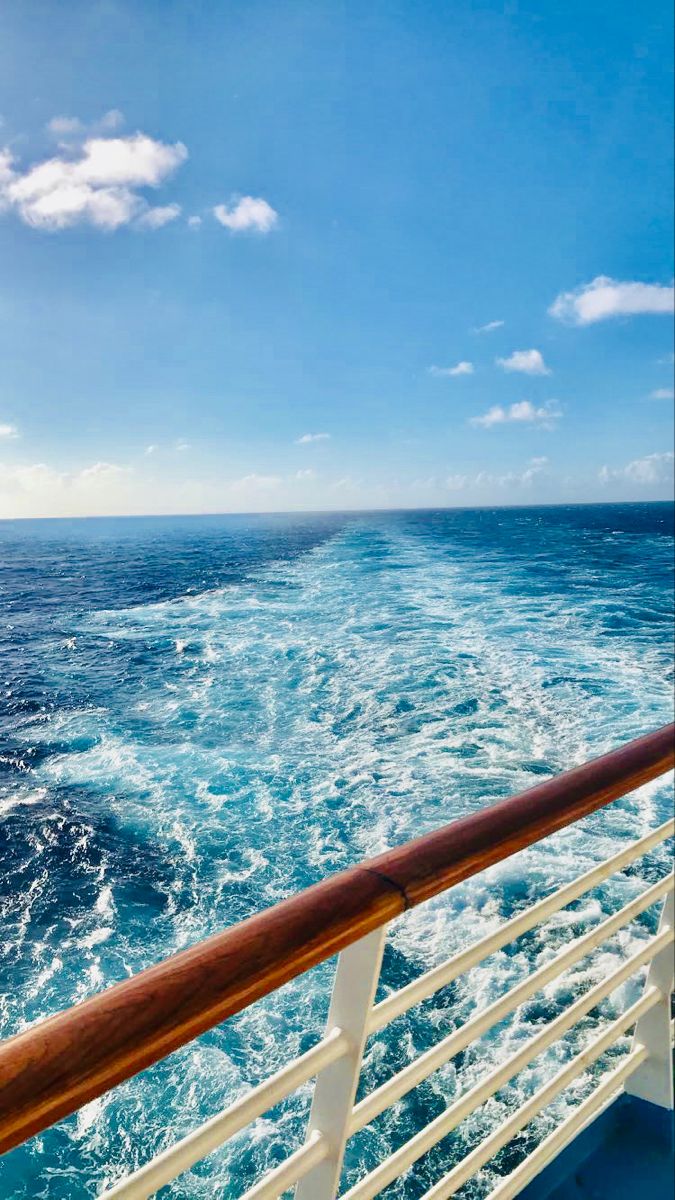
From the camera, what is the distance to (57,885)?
3.58 meters

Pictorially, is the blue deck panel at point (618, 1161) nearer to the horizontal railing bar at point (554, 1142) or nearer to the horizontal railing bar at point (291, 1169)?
the horizontal railing bar at point (554, 1142)

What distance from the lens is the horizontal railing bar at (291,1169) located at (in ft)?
1.55

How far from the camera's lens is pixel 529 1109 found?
76 centimetres

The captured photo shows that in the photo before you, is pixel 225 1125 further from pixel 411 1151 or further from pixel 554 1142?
pixel 554 1142

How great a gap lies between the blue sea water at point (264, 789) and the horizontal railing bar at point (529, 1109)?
152cm

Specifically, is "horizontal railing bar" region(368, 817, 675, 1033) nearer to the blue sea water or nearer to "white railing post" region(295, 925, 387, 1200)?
"white railing post" region(295, 925, 387, 1200)

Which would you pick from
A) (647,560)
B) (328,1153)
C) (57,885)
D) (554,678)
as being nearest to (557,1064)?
(328,1153)

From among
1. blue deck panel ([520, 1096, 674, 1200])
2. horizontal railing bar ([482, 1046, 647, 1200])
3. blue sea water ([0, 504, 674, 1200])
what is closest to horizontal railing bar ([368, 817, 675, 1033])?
horizontal railing bar ([482, 1046, 647, 1200])

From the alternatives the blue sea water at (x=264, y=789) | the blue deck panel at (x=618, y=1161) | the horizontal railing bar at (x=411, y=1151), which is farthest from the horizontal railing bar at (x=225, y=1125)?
the blue sea water at (x=264, y=789)

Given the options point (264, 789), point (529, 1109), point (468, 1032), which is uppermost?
point (468, 1032)

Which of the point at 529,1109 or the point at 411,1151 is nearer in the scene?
the point at 411,1151

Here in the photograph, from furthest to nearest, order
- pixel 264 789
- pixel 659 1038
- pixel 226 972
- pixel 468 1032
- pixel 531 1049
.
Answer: pixel 264 789, pixel 659 1038, pixel 531 1049, pixel 468 1032, pixel 226 972

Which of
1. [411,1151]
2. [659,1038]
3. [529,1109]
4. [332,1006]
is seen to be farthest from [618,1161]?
[332,1006]

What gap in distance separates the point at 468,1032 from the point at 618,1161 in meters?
0.73
